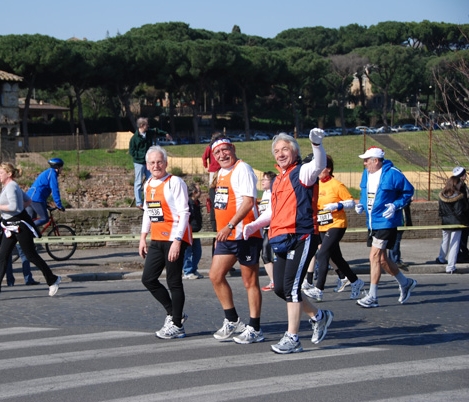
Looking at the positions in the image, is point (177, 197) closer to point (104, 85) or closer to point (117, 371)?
point (117, 371)

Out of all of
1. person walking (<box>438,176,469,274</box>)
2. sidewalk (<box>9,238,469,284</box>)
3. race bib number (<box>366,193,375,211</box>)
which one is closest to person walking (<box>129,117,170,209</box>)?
sidewalk (<box>9,238,469,284</box>)

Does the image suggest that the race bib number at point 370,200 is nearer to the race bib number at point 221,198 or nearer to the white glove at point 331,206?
the white glove at point 331,206

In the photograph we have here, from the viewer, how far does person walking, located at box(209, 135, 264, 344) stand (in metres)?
8.05

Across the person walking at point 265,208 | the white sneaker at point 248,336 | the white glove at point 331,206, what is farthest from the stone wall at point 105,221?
the white sneaker at point 248,336

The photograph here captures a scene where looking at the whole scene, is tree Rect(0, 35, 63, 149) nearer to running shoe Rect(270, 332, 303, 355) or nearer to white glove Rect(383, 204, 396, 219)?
white glove Rect(383, 204, 396, 219)

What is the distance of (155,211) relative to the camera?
8.45 m

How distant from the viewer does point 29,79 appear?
2709 inches

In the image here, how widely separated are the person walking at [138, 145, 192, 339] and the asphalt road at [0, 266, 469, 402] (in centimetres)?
26

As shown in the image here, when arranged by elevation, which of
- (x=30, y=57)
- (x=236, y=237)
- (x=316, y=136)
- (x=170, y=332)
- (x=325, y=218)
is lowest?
(x=170, y=332)

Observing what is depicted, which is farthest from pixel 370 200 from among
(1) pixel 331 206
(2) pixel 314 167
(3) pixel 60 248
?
(3) pixel 60 248

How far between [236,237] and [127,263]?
7.27 meters

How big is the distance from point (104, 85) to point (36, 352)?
67711mm

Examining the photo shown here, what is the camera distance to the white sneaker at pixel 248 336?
8.00m

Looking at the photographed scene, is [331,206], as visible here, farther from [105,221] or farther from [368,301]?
[105,221]
